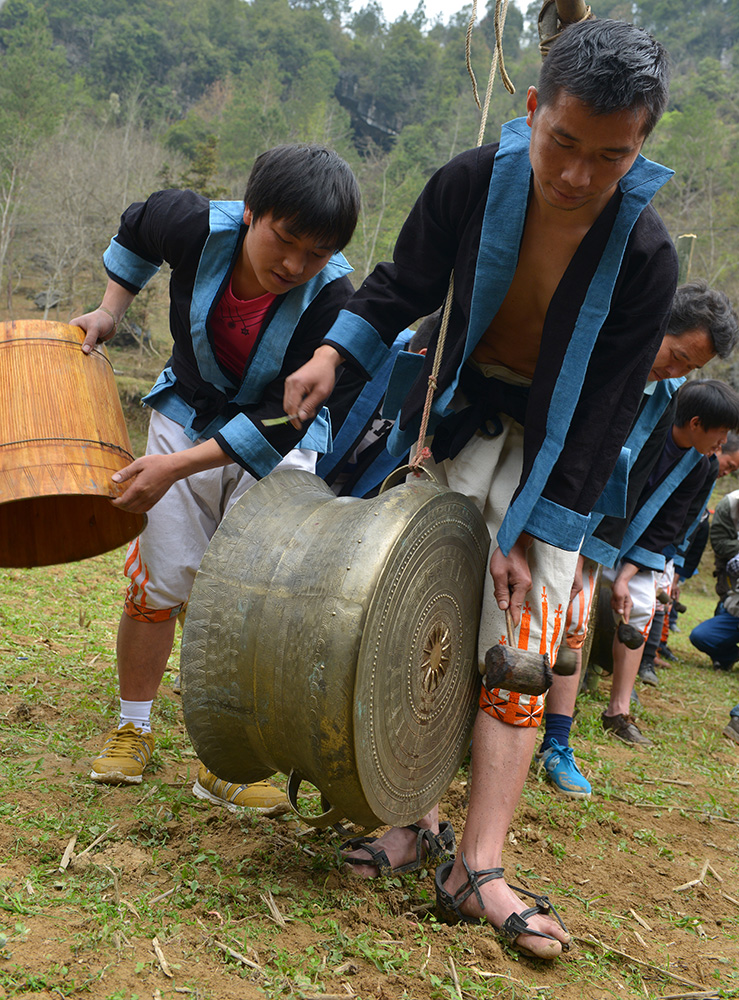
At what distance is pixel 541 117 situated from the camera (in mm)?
1940

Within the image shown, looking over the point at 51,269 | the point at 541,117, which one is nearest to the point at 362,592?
the point at 541,117

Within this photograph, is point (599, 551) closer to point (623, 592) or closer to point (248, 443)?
point (623, 592)

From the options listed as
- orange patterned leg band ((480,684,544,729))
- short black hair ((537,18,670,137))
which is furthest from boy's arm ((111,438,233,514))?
short black hair ((537,18,670,137))

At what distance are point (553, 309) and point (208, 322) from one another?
1064 millimetres

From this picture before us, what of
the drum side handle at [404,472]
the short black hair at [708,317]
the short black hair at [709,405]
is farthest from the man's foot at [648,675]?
the drum side handle at [404,472]

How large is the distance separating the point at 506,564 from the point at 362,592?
58 cm

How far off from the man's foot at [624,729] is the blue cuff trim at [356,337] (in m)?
2.97

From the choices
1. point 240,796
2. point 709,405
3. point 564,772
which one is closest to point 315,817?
point 240,796

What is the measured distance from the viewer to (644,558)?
436 centimetres

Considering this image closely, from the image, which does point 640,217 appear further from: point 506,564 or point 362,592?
point 362,592

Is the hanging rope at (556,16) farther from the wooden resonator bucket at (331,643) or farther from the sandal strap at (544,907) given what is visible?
the sandal strap at (544,907)

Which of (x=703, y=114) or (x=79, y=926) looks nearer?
(x=79, y=926)

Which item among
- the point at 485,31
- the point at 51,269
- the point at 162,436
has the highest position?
the point at 485,31

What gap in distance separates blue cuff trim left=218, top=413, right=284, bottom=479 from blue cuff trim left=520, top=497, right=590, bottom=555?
76 centimetres
